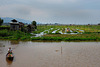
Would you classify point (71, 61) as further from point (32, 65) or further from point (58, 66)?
point (32, 65)

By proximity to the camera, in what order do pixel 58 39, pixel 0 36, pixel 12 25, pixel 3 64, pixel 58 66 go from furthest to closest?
pixel 12 25 → pixel 0 36 → pixel 58 39 → pixel 3 64 → pixel 58 66

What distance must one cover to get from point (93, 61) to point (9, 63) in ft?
25.0

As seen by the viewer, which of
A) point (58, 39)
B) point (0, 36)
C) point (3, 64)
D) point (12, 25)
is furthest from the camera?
point (12, 25)

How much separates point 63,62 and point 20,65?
12.4 ft

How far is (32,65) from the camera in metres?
9.92

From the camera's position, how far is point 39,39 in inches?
895

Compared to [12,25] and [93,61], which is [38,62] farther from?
[12,25]

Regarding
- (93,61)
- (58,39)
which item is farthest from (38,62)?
(58,39)

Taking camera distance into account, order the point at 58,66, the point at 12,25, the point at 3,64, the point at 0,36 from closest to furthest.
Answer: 1. the point at 58,66
2. the point at 3,64
3. the point at 0,36
4. the point at 12,25

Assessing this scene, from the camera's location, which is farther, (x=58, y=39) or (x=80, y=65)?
(x=58, y=39)

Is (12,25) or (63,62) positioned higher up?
(12,25)

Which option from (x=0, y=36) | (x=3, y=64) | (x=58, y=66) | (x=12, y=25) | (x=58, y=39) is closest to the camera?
(x=58, y=66)

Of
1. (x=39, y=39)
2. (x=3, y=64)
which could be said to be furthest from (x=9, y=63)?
(x=39, y=39)

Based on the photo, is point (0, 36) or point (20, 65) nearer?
point (20, 65)
